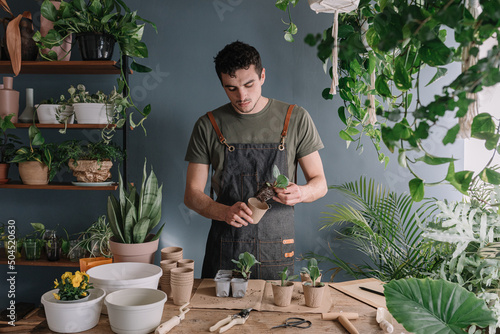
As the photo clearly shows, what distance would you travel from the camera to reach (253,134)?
7.74 ft

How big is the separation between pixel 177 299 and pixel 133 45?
1.86 metres

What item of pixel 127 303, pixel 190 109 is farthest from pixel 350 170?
pixel 127 303

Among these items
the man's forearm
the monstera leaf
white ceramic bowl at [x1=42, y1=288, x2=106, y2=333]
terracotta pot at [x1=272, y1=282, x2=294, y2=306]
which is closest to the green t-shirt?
the man's forearm

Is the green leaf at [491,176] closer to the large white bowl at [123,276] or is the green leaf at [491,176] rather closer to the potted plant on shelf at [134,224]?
the large white bowl at [123,276]

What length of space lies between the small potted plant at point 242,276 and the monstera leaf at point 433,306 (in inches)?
28.0

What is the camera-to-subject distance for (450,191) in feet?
10.3

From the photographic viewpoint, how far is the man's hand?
1.72 metres

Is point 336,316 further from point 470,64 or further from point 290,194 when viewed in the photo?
point 470,64

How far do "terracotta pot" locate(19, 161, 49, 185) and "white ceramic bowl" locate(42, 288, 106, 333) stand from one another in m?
1.85

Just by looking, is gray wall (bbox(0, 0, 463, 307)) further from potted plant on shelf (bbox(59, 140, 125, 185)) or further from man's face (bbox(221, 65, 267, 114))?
man's face (bbox(221, 65, 267, 114))

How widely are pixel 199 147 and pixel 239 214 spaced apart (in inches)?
29.2

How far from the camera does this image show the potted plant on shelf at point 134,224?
1837mm

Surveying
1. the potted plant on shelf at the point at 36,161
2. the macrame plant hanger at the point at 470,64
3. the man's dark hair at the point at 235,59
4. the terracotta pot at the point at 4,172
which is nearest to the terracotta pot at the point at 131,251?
the man's dark hair at the point at 235,59

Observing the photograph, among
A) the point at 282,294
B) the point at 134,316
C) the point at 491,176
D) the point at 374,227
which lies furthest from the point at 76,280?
the point at 374,227
